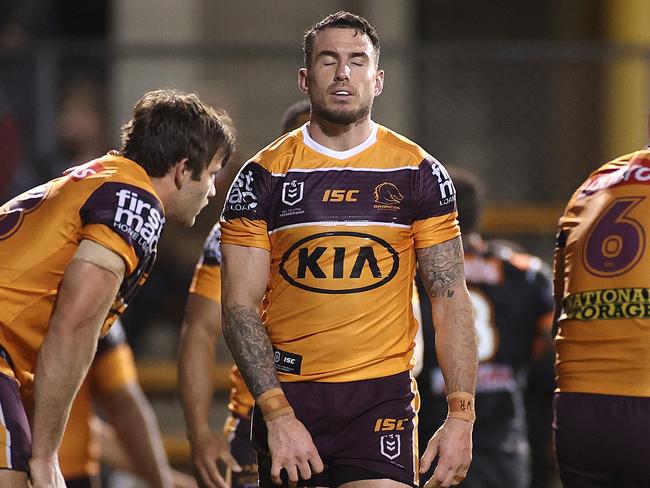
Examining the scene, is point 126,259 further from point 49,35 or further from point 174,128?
point 49,35

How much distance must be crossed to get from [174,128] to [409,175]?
101 cm

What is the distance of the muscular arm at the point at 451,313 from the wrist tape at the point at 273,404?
640mm

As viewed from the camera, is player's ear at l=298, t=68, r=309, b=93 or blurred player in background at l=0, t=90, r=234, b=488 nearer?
blurred player in background at l=0, t=90, r=234, b=488

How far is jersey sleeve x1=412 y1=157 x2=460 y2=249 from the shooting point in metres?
5.43

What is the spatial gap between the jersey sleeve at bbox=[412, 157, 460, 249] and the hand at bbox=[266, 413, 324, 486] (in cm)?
86

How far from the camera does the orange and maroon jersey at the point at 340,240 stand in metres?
5.37

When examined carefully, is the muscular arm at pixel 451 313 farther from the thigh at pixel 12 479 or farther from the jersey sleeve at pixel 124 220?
the thigh at pixel 12 479

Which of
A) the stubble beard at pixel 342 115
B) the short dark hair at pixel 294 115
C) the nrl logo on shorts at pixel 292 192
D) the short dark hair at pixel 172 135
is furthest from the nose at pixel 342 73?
the short dark hair at pixel 294 115

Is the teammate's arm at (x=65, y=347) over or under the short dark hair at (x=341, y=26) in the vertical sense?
under

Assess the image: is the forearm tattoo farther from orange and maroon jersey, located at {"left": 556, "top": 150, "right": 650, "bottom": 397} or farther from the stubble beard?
orange and maroon jersey, located at {"left": 556, "top": 150, "right": 650, "bottom": 397}

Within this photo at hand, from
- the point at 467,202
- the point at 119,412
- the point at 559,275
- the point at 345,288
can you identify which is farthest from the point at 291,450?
the point at 467,202

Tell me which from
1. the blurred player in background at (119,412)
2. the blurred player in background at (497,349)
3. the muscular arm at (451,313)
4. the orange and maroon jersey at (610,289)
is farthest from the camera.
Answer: the blurred player in background at (497,349)

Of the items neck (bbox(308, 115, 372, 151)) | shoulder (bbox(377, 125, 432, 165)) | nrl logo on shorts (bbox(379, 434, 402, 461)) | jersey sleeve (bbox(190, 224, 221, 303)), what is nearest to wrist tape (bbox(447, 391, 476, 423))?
nrl logo on shorts (bbox(379, 434, 402, 461))

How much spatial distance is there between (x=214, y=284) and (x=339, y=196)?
53.4 inches
